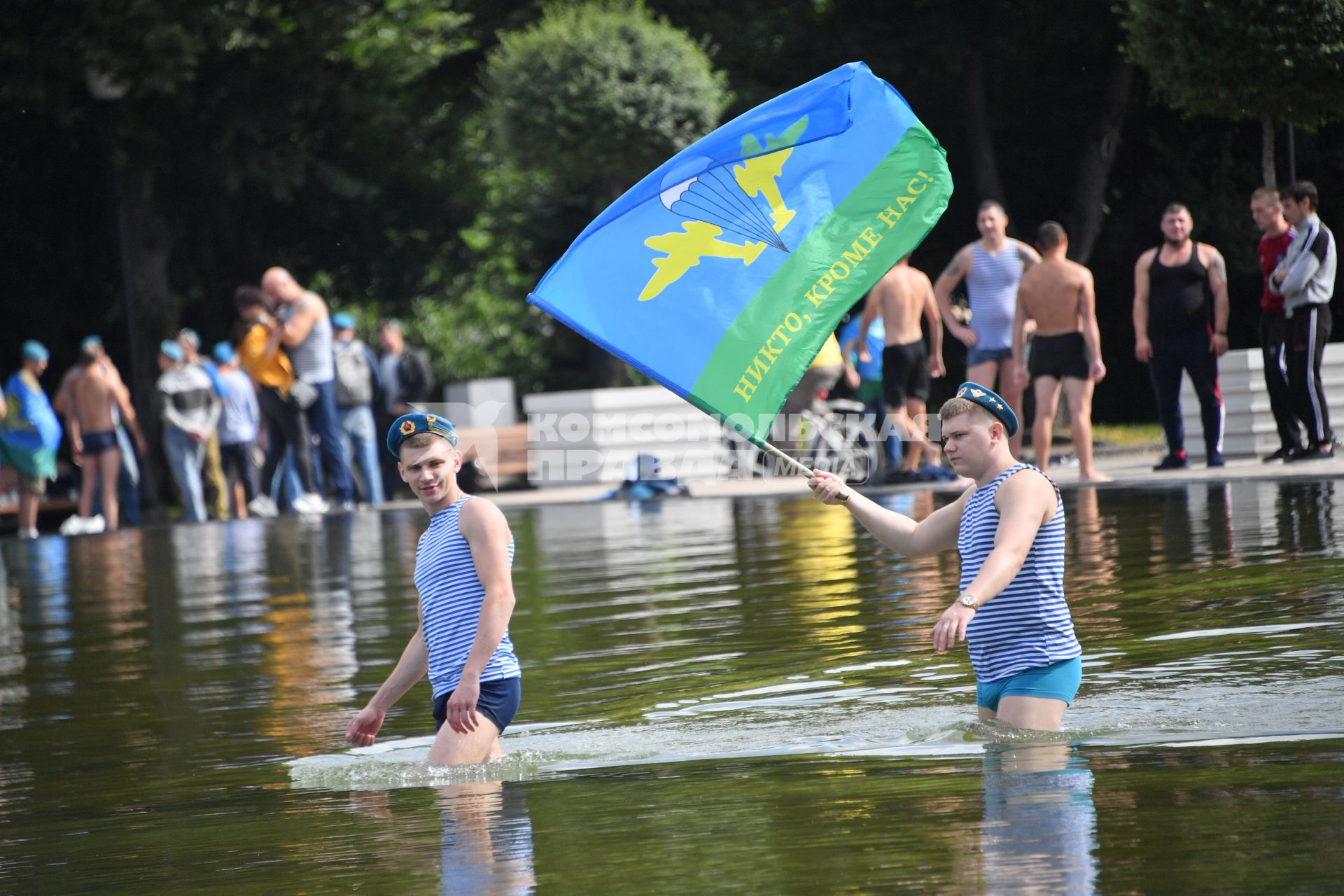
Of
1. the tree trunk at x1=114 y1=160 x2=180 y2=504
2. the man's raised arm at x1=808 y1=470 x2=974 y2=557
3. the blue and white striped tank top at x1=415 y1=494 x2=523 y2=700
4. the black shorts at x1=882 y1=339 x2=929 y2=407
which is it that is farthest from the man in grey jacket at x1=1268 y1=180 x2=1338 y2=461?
the tree trunk at x1=114 y1=160 x2=180 y2=504

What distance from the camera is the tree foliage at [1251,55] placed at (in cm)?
1504

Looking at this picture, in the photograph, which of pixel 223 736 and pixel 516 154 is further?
pixel 516 154

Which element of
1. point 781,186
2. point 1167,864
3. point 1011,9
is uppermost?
point 1011,9

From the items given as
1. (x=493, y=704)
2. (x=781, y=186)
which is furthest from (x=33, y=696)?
(x=781, y=186)

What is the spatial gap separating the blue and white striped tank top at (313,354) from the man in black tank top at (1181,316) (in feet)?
25.3

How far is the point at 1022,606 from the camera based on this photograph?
5.92m

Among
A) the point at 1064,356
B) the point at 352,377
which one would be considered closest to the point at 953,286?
the point at 1064,356

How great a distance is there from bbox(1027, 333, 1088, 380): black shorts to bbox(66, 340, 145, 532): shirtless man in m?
10.3

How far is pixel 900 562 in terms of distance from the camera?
1118cm

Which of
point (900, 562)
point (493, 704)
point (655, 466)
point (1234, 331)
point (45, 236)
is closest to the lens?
point (493, 704)

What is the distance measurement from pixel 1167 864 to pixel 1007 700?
175 cm

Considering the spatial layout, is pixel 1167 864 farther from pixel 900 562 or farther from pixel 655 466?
pixel 655 466

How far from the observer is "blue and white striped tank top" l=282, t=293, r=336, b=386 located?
18375mm

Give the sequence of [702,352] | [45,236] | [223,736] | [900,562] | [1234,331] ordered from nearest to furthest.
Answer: [702,352] → [223,736] → [900,562] → [1234,331] → [45,236]
